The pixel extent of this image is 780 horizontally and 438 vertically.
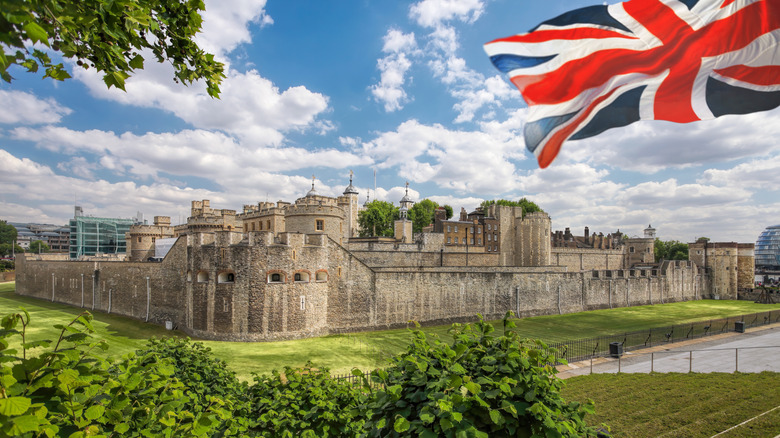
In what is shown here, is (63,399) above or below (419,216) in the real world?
below

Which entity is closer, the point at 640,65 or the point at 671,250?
the point at 640,65

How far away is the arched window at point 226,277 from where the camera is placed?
2417cm

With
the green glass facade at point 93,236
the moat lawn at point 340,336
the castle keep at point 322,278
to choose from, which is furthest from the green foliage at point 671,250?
the green glass facade at point 93,236

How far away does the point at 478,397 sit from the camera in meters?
3.00

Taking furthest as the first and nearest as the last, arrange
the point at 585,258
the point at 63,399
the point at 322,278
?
the point at 585,258, the point at 322,278, the point at 63,399

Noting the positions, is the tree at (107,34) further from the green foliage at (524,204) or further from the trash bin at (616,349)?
the green foliage at (524,204)

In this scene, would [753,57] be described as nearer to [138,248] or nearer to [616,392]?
[616,392]

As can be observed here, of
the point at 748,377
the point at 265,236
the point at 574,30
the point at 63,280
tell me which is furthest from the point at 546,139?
the point at 63,280

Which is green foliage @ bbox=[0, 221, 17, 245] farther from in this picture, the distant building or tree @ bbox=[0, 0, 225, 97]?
tree @ bbox=[0, 0, 225, 97]

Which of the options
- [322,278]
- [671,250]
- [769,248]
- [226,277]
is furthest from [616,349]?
[769,248]

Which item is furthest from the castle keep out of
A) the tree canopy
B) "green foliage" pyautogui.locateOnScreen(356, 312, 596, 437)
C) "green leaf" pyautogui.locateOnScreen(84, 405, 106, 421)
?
"green leaf" pyautogui.locateOnScreen(84, 405, 106, 421)

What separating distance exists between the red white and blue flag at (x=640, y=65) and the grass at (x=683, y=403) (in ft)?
23.0

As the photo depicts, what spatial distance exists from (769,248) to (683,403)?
627 feet

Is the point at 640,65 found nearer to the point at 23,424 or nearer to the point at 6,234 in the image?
the point at 23,424
